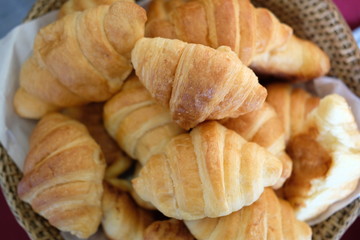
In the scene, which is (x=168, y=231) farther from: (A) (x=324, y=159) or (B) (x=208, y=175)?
(A) (x=324, y=159)

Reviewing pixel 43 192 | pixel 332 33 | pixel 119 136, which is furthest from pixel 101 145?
pixel 332 33

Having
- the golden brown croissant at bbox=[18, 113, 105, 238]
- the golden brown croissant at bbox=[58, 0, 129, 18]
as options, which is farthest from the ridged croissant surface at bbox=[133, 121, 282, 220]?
the golden brown croissant at bbox=[58, 0, 129, 18]

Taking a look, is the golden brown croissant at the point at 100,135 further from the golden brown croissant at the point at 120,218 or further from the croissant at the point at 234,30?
the croissant at the point at 234,30

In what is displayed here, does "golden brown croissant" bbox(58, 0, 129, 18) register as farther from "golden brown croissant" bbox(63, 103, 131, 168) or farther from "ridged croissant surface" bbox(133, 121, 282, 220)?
"ridged croissant surface" bbox(133, 121, 282, 220)

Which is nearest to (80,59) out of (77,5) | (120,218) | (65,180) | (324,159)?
(77,5)

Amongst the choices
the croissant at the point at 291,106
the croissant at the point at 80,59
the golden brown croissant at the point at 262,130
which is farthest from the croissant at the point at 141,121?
the croissant at the point at 291,106

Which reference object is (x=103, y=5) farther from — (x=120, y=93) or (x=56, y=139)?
(x=56, y=139)
